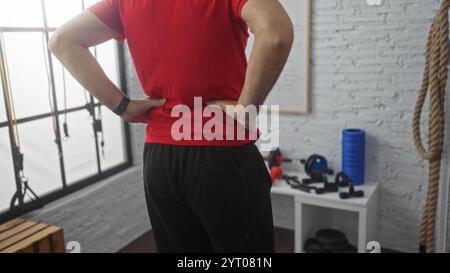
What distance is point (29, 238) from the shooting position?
1901 mm

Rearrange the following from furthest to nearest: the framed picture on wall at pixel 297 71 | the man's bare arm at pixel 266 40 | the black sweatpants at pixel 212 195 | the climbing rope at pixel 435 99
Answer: the framed picture on wall at pixel 297 71
the climbing rope at pixel 435 99
the black sweatpants at pixel 212 195
the man's bare arm at pixel 266 40

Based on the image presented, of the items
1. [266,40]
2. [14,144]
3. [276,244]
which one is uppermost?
[266,40]

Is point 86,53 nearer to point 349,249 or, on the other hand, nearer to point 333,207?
point 333,207

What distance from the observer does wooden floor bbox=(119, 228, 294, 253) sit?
2.76 metres

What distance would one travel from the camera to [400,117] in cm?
247

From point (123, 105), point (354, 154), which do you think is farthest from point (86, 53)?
point (354, 154)

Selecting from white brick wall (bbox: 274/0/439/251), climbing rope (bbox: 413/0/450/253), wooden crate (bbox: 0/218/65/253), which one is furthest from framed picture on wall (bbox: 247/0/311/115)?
wooden crate (bbox: 0/218/65/253)

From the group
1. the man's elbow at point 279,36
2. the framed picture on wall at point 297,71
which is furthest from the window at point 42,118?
the man's elbow at point 279,36

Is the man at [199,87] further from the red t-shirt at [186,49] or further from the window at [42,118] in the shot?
the window at [42,118]

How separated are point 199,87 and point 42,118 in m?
1.58

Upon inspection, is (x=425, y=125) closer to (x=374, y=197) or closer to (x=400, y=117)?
(x=400, y=117)

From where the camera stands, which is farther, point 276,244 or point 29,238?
point 276,244

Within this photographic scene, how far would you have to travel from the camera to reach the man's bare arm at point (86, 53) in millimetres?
1138
